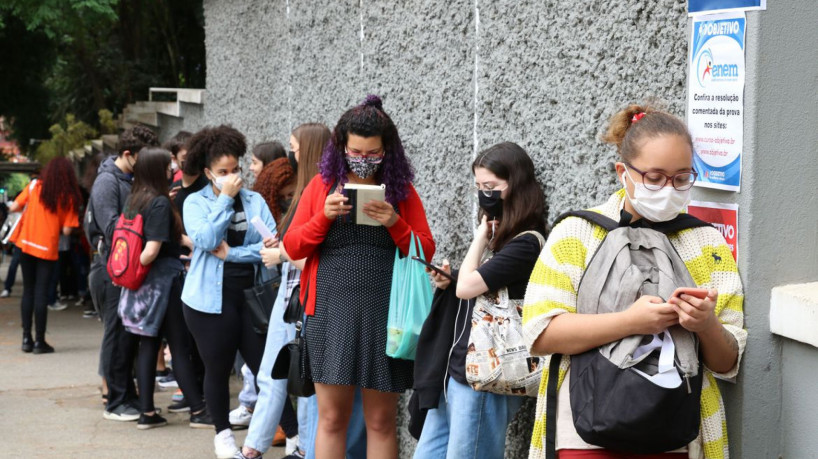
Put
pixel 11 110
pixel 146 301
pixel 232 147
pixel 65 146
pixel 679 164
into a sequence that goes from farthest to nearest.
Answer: pixel 65 146, pixel 11 110, pixel 146 301, pixel 232 147, pixel 679 164

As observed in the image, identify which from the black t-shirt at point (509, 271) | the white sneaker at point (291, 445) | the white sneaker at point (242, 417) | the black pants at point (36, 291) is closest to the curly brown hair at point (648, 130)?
the black t-shirt at point (509, 271)

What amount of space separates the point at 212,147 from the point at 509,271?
2.75m

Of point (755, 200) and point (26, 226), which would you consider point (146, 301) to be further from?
point (755, 200)

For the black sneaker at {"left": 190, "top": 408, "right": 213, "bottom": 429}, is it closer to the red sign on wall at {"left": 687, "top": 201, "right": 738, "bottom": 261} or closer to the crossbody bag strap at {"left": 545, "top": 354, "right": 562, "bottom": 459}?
the crossbody bag strap at {"left": 545, "top": 354, "right": 562, "bottom": 459}

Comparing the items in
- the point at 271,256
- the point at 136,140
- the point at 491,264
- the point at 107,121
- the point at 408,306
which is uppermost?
the point at 107,121

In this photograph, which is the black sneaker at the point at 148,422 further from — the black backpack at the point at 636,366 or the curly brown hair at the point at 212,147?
the black backpack at the point at 636,366

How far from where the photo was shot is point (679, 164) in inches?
110

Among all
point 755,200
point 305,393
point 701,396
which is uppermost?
point 755,200

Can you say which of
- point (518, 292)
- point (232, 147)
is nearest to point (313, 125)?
point (232, 147)

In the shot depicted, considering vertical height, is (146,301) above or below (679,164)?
below

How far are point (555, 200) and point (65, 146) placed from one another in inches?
743

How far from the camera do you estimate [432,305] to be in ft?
14.2

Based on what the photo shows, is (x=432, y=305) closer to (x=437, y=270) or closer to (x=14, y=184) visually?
(x=437, y=270)

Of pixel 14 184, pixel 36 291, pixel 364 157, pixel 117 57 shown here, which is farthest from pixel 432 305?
pixel 14 184
